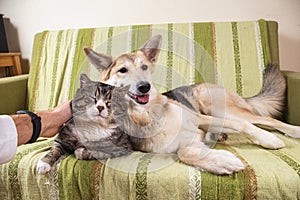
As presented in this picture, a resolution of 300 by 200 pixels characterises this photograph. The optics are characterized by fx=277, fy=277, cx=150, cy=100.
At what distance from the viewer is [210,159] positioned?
2.72ft

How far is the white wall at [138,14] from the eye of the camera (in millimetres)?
1471

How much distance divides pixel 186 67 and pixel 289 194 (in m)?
0.68

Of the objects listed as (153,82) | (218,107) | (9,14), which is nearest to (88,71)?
(153,82)

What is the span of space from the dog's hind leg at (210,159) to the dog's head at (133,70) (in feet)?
0.82

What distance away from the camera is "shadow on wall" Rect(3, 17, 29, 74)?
68.8 inches

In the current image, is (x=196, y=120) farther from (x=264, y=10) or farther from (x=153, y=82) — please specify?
(x=264, y=10)

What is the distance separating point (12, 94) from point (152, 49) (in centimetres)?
73

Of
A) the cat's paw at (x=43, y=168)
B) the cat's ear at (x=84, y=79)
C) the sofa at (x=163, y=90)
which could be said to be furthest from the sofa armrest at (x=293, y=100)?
the cat's paw at (x=43, y=168)

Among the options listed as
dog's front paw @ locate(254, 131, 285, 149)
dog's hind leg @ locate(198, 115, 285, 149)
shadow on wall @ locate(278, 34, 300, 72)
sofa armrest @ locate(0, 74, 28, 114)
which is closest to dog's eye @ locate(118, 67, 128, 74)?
dog's hind leg @ locate(198, 115, 285, 149)

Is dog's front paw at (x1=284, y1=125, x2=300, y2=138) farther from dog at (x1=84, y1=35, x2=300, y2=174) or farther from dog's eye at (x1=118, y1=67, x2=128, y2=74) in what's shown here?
dog's eye at (x1=118, y1=67, x2=128, y2=74)

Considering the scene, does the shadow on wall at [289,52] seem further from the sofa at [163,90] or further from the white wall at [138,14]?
the sofa at [163,90]

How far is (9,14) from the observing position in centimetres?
173

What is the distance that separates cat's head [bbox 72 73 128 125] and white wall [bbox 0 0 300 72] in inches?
27.5

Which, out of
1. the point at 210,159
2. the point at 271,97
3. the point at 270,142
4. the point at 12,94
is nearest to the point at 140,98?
the point at 210,159
